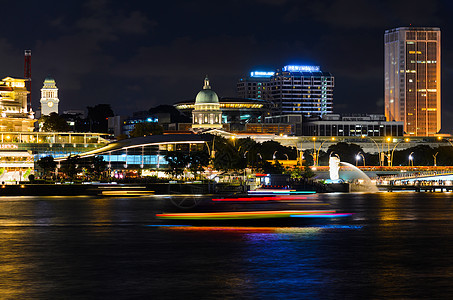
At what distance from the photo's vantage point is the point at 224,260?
41719mm

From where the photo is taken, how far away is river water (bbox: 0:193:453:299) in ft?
107

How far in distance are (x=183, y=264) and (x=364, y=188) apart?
134053 mm

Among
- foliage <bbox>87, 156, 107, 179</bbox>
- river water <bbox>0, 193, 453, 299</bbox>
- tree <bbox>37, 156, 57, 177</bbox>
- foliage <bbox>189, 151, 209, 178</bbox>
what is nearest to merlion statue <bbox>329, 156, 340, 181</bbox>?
foliage <bbox>189, 151, 209, 178</bbox>

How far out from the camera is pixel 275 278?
35.3 m

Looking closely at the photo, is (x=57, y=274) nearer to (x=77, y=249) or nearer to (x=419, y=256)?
(x=77, y=249)

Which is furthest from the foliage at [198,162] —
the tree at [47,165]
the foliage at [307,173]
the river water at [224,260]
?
the river water at [224,260]

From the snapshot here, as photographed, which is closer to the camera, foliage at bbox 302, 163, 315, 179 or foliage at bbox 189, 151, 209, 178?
foliage at bbox 189, 151, 209, 178

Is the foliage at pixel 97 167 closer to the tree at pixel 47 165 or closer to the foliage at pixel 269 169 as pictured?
the tree at pixel 47 165

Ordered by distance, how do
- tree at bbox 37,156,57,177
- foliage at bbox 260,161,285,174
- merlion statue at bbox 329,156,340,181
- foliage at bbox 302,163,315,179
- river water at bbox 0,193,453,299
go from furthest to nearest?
foliage at bbox 302,163,315,179
foliage at bbox 260,161,285,174
tree at bbox 37,156,57,177
merlion statue at bbox 329,156,340,181
river water at bbox 0,193,453,299

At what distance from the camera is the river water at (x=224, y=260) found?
32469 mm

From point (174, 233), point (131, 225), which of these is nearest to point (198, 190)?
point (131, 225)

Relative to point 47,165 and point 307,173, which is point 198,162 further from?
point 47,165

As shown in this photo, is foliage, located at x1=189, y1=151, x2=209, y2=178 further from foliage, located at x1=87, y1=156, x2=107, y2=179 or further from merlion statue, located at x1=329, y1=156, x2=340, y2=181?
merlion statue, located at x1=329, y1=156, x2=340, y2=181

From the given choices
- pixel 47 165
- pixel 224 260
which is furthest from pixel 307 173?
pixel 224 260
